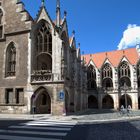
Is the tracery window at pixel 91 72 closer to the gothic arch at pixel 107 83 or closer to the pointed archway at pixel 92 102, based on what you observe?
the gothic arch at pixel 107 83

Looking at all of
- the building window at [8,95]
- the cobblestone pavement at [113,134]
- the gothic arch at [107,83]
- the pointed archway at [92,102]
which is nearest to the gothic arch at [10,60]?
the building window at [8,95]

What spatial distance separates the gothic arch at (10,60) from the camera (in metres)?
25.6

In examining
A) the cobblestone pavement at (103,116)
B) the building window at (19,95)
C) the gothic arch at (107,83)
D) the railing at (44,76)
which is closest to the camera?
the cobblestone pavement at (103,116)

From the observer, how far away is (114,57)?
190 ft

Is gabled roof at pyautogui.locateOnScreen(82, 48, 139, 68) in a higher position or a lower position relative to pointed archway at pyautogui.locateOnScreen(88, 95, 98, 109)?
higher

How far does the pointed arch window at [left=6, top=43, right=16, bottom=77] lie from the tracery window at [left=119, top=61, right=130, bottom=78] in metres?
34.2

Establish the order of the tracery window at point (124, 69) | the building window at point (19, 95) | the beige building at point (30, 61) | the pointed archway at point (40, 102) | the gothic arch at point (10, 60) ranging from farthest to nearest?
the tracery window at point (124, 69) < the gothic arch at point (10, 60) < the building window at point (19, 95) < the pointed archway at point (40, 102) < the beige building at point (30, 61)

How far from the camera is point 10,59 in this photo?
26.0m

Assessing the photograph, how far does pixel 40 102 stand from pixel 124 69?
33100 millimetres

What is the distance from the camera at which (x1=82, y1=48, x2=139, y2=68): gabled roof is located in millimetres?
55200

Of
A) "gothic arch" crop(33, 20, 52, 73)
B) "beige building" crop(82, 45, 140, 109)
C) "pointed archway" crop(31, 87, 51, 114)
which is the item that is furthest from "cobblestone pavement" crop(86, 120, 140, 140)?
"beige building" crop(82, 45, 140, 109)

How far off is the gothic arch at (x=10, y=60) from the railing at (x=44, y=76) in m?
3.24

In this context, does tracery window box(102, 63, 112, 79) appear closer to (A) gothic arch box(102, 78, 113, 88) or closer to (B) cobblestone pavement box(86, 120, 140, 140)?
(A) gothic arch box(102, 78, 113, 88)

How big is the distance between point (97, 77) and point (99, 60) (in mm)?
6250
